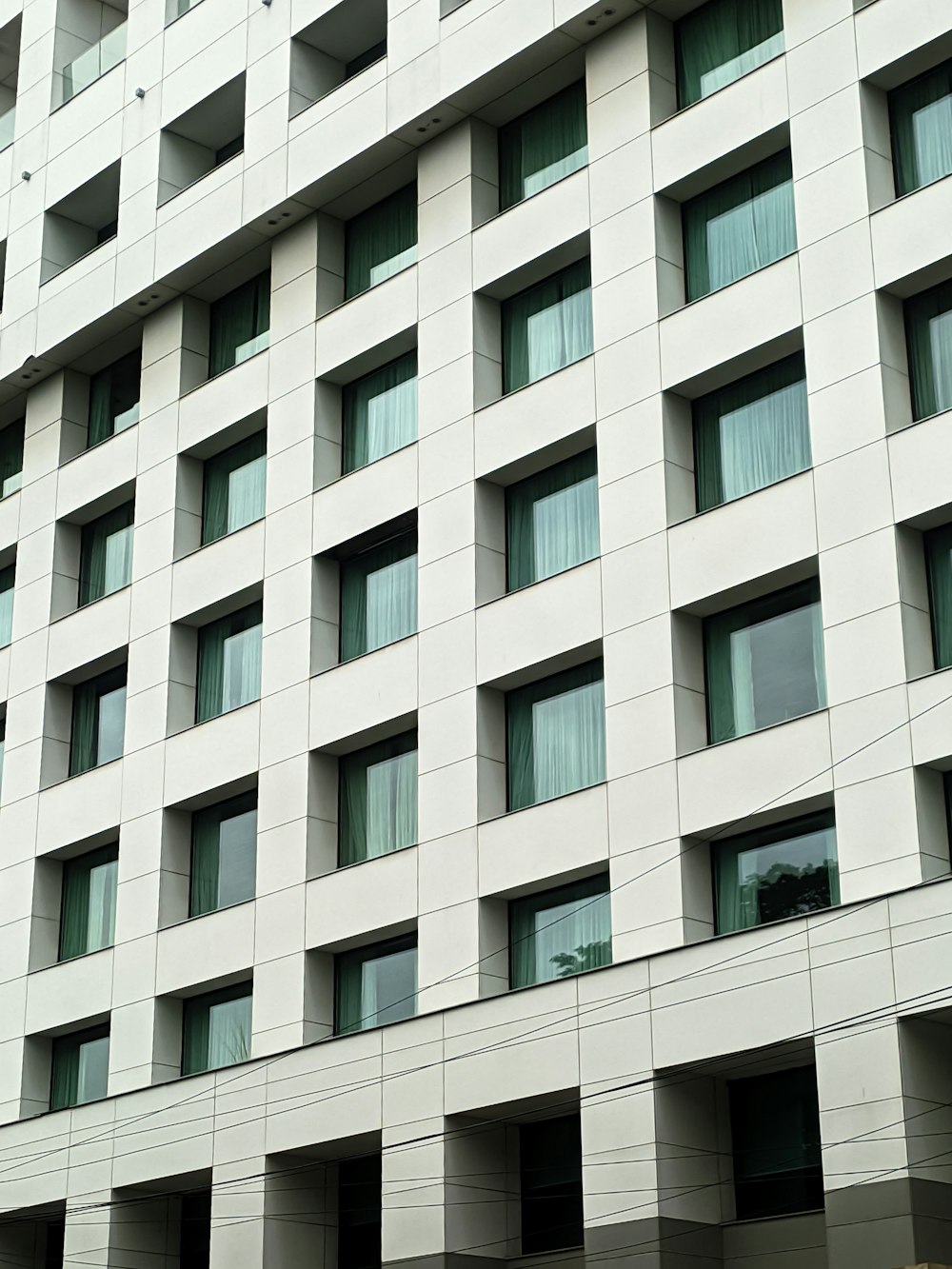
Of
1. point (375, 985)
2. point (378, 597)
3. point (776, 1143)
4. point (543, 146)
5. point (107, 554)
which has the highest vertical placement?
point (543, 146)

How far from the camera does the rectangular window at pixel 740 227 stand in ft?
115

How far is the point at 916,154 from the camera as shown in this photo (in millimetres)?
33531

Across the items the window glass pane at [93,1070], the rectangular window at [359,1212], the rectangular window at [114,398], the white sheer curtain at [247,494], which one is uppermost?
the rectangular window at [114,398]

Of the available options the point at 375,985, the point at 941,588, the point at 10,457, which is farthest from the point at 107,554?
the point at 941,588

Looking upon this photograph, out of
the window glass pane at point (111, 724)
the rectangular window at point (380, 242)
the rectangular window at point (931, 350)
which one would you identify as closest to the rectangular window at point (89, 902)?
the window glass pane at point (111, 724)

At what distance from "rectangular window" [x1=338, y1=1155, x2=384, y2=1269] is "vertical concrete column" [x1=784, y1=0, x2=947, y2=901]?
12.3m

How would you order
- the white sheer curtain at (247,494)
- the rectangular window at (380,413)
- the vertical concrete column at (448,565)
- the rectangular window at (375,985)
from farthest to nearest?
1. the white sheer curtain at (247,494)
2. the rectangular window at (380,413)
3. the rectangular window at (375,985)
4. the vertical concrete column at (448,565)

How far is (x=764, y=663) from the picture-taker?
3319cm

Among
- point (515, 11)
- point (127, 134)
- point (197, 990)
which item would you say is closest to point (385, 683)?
point (197, 990)

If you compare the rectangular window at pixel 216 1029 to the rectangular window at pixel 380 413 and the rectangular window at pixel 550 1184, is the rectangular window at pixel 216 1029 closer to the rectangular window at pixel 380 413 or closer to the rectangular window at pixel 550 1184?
the rectangular window at pixel 550 1184

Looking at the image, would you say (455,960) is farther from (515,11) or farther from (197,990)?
(515,11)

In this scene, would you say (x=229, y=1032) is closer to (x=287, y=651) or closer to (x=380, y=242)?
(x=287, y=651)

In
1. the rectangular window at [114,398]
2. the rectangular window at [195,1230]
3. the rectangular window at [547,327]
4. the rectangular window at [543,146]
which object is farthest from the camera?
the rectangular window at [114,398]

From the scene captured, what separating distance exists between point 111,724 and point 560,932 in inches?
581
